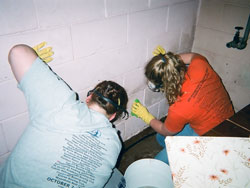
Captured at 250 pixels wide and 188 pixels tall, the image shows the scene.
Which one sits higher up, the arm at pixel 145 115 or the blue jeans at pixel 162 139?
the arm at pixel 145 115

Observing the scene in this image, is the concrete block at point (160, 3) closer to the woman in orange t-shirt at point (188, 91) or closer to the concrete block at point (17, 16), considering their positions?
the woman in orange t-shirt at point (188, 91)

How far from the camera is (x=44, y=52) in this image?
1089 millimetres

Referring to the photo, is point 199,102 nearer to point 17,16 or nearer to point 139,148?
point 139,148

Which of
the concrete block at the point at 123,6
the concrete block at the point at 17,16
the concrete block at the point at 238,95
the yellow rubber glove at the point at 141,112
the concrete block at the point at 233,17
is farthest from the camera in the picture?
the concrete block at the point at 238,95

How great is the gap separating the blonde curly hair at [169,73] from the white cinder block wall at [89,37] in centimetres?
29

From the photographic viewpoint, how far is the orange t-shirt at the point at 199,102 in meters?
1.33

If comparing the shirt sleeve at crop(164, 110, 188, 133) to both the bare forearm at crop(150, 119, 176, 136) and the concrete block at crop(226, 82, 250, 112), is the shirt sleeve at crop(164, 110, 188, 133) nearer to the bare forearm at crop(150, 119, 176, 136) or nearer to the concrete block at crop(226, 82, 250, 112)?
the bare forearm at crop(150, 119, 176, 136)

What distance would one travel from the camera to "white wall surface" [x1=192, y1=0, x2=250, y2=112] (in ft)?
5.52

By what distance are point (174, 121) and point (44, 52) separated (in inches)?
37.0

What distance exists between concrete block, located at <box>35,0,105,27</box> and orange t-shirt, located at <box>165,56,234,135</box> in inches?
29.2

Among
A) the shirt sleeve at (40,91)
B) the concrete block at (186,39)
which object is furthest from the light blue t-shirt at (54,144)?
the concrete block at (186,39)

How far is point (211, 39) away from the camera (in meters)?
1.93

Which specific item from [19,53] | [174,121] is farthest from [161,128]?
[19,53]

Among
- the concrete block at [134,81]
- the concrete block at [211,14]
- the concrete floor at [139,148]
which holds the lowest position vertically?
the concrete floor at [139,148]
